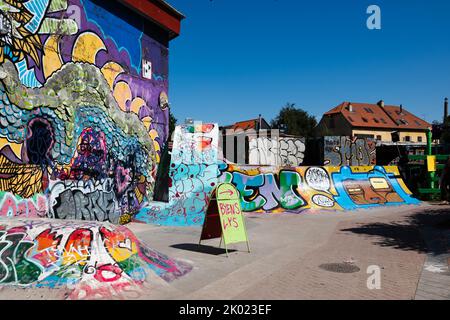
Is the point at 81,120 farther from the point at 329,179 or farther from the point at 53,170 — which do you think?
the point at 329,179

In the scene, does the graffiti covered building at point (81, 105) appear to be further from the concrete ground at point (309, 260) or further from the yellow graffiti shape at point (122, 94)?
the concrete ground at point (309, 260)

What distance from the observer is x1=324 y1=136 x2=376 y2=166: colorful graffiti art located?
869 inches

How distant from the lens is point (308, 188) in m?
16.9

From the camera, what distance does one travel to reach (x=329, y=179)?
17.8 meters

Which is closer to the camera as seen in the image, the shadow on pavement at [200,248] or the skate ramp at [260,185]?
the shadow on pavement at [200,248]

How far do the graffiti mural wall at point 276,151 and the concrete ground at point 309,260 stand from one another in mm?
8481

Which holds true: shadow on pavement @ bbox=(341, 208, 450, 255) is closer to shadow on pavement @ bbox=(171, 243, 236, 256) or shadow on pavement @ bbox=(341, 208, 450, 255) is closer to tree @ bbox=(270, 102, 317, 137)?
shadow on pavement @ bbox=(171, 243, 236, 256)

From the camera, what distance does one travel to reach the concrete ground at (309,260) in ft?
18.8

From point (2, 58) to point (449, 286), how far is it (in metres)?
9.62

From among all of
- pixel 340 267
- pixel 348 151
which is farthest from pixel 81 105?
pixel 348 151

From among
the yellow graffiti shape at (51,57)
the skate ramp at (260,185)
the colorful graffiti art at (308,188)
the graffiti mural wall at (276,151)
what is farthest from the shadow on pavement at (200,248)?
the graffiti mural wall at (276,151)

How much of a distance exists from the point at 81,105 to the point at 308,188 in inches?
397

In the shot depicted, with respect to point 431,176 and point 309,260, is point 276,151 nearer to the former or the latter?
point 431,176
